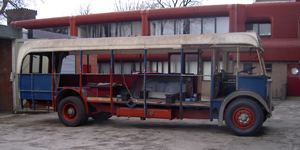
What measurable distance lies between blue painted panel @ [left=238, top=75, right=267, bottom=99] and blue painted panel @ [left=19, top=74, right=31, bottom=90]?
699cm

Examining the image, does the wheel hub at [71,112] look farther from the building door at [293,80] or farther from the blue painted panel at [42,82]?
the building door at [293,80]

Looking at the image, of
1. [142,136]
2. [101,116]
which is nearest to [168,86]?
[142,136]

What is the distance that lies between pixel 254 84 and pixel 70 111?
18.7 ft

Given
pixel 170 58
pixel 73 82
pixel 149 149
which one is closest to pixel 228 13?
pixel 170 58

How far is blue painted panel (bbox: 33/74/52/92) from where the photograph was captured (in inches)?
383

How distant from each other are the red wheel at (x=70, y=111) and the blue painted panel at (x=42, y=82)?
91 centimetres

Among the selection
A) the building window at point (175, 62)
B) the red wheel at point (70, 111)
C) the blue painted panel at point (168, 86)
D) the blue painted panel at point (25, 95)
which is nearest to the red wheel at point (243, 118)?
the blue painted panel at point (168, 86)

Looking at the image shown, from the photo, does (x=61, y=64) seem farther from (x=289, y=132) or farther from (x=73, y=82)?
(x=289, y=132)

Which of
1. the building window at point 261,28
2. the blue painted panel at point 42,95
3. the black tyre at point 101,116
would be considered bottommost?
the black tyre at point 101,116

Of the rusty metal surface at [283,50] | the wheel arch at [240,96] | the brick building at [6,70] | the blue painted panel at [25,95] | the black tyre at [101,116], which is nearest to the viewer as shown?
the wheel arch at [240,96]

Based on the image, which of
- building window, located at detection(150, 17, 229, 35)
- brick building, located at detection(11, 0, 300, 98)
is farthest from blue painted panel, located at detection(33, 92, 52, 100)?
building window, located at detection(150, 17, 229, 35)

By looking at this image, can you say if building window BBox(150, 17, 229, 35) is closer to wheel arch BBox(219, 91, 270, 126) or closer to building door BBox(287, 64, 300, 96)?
building door BBox(287, 64, 300, 96)

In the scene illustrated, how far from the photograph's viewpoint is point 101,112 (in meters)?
10.1

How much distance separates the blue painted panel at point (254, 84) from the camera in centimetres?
748
